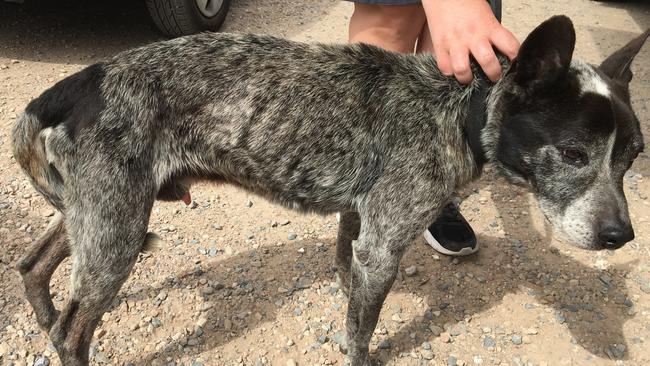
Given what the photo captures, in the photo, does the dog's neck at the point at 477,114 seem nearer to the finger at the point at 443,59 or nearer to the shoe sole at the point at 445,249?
the finger at the point at 443,59

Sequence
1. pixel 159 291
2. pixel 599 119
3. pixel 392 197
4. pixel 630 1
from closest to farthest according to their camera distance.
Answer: pixel 599 119 < pixel 392 197 < pixel 159 291 < pixel 630 1

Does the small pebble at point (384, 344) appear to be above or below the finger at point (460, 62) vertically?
below

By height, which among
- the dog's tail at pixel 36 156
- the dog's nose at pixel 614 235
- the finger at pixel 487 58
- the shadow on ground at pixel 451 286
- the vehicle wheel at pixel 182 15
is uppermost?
the finger at pixel 487 58

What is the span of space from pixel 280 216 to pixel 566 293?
2020mm

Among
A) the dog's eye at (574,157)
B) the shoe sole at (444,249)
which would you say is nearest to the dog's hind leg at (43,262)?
the shoe sole at (444,249)

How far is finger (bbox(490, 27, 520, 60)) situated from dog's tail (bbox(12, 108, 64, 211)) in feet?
6.87

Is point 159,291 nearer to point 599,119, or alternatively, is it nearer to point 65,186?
point 65,186

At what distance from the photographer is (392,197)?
2.84 meters

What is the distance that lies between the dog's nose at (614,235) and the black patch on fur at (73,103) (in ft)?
Result: 7.67

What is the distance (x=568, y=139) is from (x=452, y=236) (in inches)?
59.1

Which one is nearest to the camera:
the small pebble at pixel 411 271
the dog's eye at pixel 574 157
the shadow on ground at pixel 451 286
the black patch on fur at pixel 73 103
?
the black patch on fur at pixel 73 103

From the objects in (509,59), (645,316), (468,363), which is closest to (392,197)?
(509,59)

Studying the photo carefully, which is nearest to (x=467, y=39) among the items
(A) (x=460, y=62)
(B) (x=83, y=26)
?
(A) (x=460, y=62)

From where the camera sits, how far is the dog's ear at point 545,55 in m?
2.41
